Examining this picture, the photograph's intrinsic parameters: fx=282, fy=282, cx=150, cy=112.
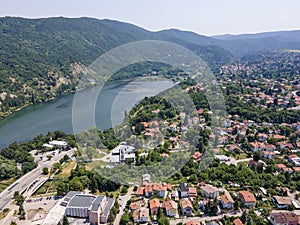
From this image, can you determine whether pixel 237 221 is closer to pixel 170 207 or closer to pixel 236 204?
pixel 236 204

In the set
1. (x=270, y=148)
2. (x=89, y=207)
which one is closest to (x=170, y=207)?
(x=89, y=207)

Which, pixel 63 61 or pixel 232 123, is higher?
pixel 63 61

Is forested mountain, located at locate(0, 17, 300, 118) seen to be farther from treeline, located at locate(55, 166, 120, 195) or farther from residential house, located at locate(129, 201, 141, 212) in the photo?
residential house, located at locate(129, 201, 141, 212)

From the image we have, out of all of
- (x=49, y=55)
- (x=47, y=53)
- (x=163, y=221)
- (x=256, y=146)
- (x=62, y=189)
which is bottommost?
(x=256, y=146)

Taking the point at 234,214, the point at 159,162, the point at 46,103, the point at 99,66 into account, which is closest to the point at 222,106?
the point at 159,162

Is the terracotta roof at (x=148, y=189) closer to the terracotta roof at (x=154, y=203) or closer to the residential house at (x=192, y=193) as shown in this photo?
the terracotta roof at (x=154, y=203)

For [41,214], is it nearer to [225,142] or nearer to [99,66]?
[225,142]
